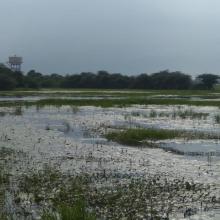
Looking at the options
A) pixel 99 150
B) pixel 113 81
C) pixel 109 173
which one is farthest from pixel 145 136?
pixel 113 81

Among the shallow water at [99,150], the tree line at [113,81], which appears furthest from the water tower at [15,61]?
the shallow water at [99,150]

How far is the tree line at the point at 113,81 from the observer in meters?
103

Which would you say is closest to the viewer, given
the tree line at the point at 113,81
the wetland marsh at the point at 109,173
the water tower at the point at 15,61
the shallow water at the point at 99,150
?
the wetland marsh at the point at 109,173

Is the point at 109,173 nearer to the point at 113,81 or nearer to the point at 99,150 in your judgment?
the point at 99,150

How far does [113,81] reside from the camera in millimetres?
116938

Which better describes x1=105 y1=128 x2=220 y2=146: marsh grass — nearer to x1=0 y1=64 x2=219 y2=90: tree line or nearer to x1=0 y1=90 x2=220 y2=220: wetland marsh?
x1=0 y1=90 x2=220 y2=220: wetland marsh

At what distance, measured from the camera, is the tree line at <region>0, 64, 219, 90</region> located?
102562 millimetres

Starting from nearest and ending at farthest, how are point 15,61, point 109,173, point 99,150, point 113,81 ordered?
point 109,173
point 99,150
point 113,81
point 15,61

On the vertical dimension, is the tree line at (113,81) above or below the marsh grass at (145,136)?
above

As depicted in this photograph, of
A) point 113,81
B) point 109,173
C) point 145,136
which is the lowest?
point 109,173

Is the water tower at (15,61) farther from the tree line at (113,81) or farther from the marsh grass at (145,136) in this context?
the marsh grass at (145,136)

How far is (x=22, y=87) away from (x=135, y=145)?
288 feet

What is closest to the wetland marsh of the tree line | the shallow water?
the shallow water

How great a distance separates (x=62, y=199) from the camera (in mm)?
10883
